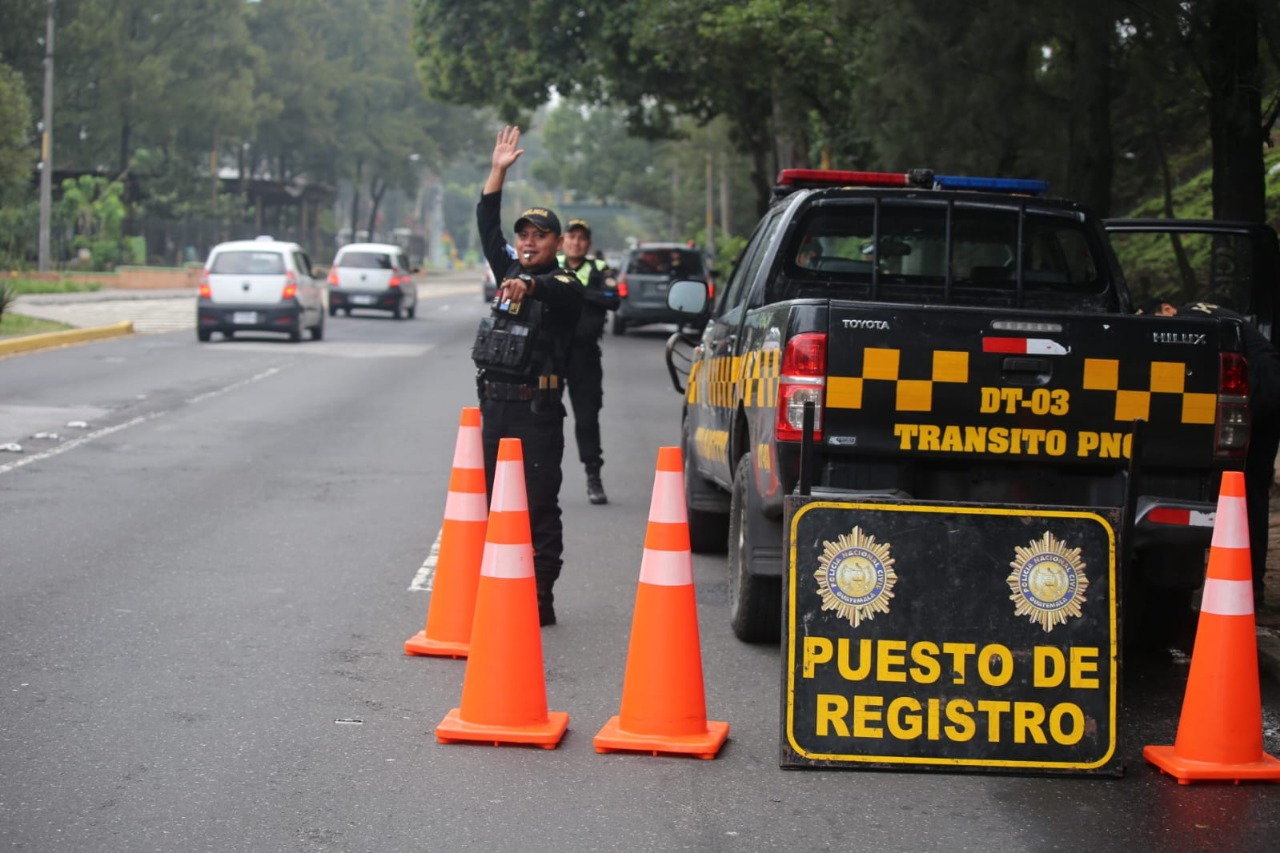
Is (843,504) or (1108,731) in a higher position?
(843,504)

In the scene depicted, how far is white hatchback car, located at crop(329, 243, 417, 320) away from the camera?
127 ft

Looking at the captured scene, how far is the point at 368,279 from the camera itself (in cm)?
3884

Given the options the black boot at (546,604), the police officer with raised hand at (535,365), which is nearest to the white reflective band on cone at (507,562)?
the police officer with raised hand at (535,365)

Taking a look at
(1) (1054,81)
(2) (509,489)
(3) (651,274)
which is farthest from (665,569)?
(3) (651,274)

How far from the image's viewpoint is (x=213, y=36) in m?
70.6

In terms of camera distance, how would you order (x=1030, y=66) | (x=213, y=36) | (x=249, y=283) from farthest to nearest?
(x=213, y=36) → (x=249, y=283) → (x=1030, y=66)

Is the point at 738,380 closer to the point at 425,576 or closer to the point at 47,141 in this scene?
the point at 425,576

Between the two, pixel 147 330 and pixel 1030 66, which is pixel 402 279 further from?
pixel 1030 66

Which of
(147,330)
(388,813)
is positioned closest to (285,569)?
(388,813)

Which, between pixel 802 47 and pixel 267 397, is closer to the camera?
pixel 267 397

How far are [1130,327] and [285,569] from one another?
467 cm

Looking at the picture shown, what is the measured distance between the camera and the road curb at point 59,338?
25.1 metres

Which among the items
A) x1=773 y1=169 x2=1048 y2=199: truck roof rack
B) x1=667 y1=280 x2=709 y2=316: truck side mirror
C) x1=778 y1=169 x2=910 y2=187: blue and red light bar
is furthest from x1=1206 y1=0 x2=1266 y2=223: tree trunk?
x1=667 y1=280 x2=709 y2=316: truck side mirror

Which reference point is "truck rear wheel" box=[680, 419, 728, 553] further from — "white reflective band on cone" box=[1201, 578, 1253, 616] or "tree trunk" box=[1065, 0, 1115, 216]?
"tree trunk" box=[1065, 0, 1115, 216]
